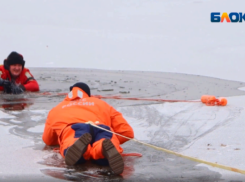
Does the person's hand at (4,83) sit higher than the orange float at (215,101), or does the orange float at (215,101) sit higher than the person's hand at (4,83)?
the person's hand at (4,83)

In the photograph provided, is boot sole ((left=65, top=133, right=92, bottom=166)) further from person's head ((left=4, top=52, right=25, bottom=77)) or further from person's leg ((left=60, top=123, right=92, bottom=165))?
person's head ((left=4, top=52, right=25, bottom=77))

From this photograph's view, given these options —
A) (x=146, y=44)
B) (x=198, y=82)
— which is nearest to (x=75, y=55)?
(x=146, y=44)

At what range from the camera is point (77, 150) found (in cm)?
308

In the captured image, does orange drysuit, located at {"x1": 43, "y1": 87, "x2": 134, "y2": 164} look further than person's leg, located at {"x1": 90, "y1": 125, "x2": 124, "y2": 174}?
Yes

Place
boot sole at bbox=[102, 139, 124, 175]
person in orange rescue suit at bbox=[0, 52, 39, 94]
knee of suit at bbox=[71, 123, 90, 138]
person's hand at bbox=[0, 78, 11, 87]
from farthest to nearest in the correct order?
1. person in orange rescue suit at bbox=[0, 52, 39, 94]
2. person's hand at bbox=[0, 78, 11, 87]
3. knee of suit at bbox=[71, 123, 90, 138]
4. boot sole at bbox=[102, 139, 124, 175]

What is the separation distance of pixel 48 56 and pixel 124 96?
5.09 m

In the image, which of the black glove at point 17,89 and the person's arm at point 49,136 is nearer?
the person's arm at point 49,136

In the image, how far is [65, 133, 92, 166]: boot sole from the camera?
3068 mm

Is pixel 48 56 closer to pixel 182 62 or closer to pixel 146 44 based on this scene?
pixel 146 44

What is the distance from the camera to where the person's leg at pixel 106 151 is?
299 cm

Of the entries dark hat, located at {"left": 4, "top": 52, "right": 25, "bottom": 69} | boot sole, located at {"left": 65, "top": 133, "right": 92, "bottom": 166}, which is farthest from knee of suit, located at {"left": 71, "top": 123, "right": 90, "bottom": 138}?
dark hat, located at {"left": 4, "top": 52, "right": 25, "bottom": 69}

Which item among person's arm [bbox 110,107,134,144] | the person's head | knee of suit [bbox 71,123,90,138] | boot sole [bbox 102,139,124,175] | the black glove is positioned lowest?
boot sole [bbox 102,139,124,175]

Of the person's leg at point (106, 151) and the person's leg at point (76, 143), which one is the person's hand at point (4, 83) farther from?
the person's leg at point (106, 151)

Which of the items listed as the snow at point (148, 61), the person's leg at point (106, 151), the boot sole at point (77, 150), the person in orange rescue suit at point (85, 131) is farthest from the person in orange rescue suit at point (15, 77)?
the boot sole at point (77, 150)
